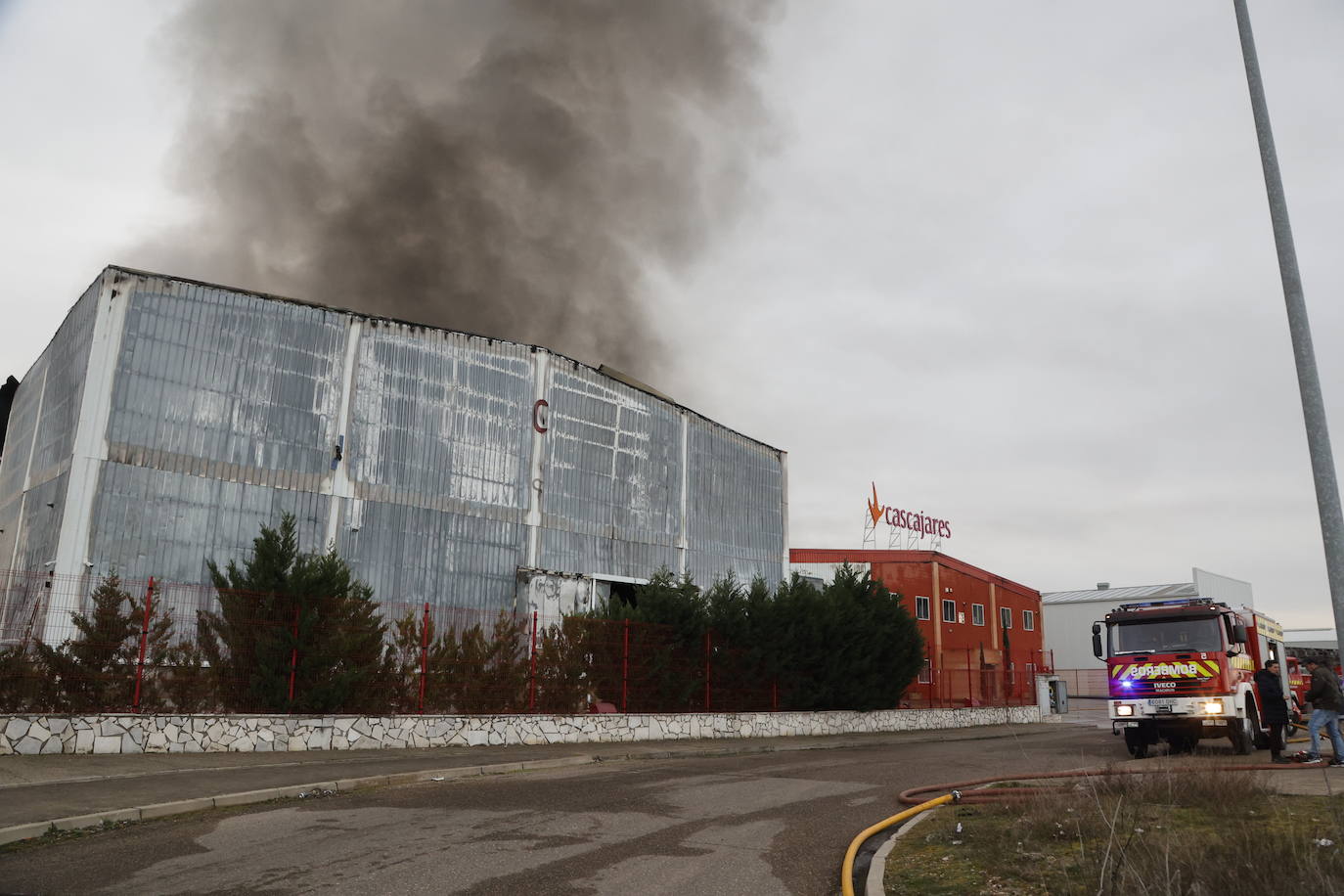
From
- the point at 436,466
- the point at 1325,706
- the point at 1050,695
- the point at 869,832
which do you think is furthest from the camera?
the point at 1050,695

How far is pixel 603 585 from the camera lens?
29.1m

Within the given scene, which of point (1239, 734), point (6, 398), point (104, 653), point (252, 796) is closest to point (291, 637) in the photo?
point (104, 653)

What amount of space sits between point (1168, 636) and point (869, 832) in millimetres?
11301

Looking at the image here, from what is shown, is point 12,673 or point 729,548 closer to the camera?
point 12,673

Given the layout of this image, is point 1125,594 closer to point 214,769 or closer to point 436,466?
point 436,466

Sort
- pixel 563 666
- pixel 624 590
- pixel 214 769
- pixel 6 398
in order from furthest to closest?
1. pixel 6 398
2. pixel 624 590
3. pixel 563 666
4. pixel 214 769

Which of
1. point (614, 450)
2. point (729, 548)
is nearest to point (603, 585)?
point (614, 450)

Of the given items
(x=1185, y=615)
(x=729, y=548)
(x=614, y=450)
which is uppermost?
(x=614, y=450)

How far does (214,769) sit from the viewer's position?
13.8 meters

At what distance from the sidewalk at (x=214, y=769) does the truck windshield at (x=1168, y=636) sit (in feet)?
24.8

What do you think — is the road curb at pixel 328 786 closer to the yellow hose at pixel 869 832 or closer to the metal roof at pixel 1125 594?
the yellow hose at pixel 869 832

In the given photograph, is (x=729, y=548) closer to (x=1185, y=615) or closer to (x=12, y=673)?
(x=1185, y=615)

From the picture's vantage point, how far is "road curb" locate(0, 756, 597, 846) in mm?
9258

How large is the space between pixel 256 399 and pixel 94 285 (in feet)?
14.0
